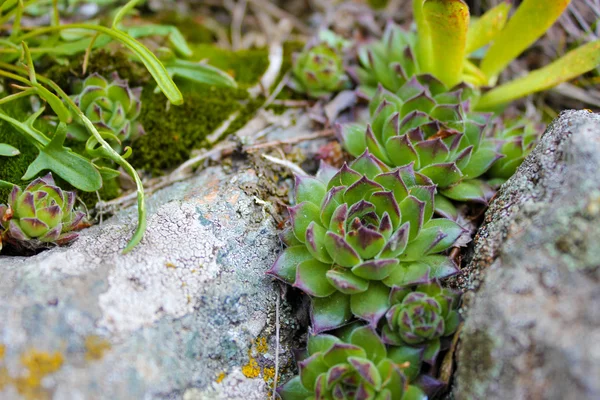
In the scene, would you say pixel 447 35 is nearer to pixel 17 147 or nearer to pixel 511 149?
pixel 511 149

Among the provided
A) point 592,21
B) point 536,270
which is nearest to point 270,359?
point 536,270

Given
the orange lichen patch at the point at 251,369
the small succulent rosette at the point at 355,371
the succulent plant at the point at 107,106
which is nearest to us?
the small succulent rosette at the point at 355,371

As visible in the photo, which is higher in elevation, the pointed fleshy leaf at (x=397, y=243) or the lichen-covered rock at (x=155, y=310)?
the pointed fleshy leaf at (x=397, y=243)

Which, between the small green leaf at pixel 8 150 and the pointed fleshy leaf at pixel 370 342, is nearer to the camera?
the pointed fleshy leaf at pixel 370 342

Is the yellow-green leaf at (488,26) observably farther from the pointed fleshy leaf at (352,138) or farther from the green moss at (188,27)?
the green moss at (188,27)

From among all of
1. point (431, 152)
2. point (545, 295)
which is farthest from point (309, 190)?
point (545, 295)

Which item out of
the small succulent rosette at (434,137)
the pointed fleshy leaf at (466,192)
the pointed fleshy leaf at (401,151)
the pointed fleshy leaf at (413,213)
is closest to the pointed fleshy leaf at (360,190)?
the pointed fleshy leaf at (413,213)

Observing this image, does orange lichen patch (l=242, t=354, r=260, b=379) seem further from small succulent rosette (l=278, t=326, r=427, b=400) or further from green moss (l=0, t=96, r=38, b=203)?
green moss (l=0, t=96, r=38, b=203)
